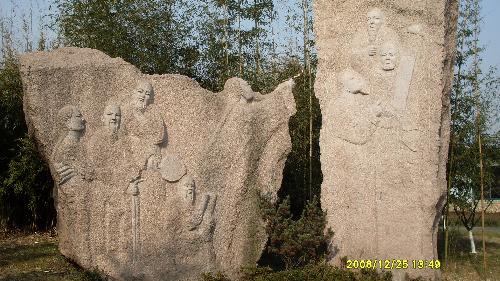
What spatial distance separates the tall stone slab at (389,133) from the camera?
5.64m

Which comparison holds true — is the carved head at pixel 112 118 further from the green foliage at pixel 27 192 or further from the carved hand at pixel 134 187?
the green foliage at pixel 27 192

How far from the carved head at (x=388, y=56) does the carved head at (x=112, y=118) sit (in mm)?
2670

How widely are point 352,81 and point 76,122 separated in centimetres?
275

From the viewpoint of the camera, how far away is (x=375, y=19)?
19.2ft

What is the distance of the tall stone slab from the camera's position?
5.64 metres

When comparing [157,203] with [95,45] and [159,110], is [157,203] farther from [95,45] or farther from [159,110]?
[95,45]

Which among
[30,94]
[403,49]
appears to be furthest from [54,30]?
[403,49]

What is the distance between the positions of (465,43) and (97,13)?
5.19 meters

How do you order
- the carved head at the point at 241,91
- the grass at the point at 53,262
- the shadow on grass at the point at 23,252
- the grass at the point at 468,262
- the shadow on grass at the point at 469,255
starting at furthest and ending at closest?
the shadow on grass at the point at 23,252 → the shadow on grass at the point at 469,255 → the grass at the point at 468,262 → the grass at the point at 53,262 → the carved head at the point at 241,91

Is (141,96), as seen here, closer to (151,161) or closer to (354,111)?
(151,161)

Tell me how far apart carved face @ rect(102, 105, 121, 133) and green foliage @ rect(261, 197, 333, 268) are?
162 cm

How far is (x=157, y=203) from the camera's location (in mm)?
5621
